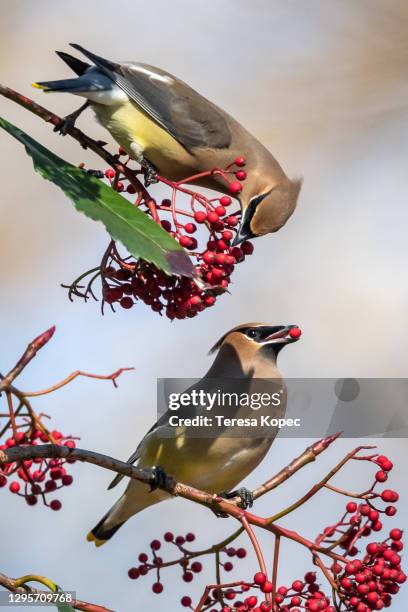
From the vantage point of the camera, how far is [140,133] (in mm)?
2750

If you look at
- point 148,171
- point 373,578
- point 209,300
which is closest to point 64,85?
point 148,171

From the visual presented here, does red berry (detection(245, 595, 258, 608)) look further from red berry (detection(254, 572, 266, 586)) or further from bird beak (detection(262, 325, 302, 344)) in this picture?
bird beak (detection(262, 325, 302, 344))

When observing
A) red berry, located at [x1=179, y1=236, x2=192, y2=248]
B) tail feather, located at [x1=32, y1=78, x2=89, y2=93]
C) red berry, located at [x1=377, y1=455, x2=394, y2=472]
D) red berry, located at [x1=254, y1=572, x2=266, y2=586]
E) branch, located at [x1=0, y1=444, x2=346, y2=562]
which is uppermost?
tail feather, located at [x1=32, y1=78, x2=89, y2=93]

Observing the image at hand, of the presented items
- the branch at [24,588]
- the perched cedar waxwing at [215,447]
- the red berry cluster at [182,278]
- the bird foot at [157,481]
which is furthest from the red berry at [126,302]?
the perched cedar waxwing at [215,447]

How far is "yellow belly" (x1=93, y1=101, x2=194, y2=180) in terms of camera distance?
9.00ft

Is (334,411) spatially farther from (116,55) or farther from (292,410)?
(116,55)

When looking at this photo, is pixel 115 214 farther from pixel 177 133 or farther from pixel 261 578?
pixel 177 133

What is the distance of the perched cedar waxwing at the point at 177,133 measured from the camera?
2.74m

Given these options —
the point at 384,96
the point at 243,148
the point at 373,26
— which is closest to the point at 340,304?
the point at 384,96

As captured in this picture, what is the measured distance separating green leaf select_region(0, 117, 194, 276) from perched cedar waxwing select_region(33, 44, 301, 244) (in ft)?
2.29

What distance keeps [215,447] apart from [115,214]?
115cm

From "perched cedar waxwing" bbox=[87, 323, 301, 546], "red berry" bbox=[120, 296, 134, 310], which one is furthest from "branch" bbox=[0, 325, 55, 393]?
"perched cedar waxwing" bbox=[87, 323, 301, 546]

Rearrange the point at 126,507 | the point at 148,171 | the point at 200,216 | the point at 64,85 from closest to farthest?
1. the point at 200,216
2. the point at 64,85
3. the point at 148,171
4. the point at 126,507

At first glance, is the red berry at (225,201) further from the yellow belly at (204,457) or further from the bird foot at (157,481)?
the yellow belly at (204,457)
